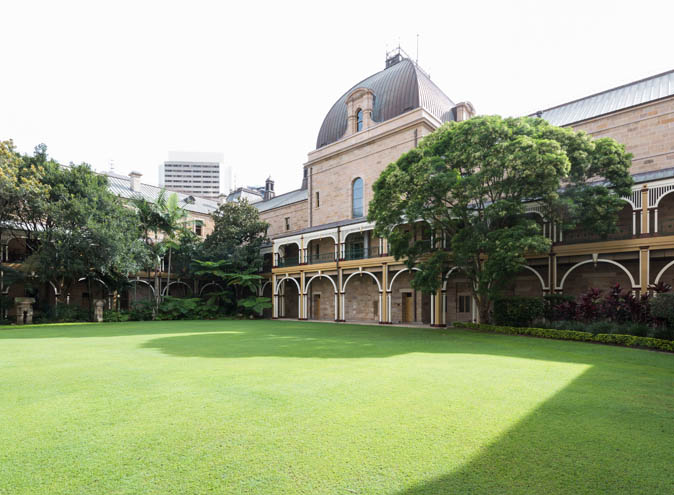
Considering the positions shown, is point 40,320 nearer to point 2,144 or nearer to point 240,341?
point 2,144

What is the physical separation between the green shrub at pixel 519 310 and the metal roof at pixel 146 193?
28.0m

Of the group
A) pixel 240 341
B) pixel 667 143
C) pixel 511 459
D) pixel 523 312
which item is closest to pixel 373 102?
pixel 667 143

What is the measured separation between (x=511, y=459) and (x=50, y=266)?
25.8 m

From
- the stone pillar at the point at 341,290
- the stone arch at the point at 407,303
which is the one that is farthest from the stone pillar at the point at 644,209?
the stone pillar at the point at 341,290

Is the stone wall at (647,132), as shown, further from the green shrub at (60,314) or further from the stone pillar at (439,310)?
the green shrub at (60,314)

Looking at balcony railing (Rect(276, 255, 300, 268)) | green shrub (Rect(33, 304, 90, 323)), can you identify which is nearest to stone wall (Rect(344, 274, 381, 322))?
balcony railing (Rect(276, 255, 300, 268))

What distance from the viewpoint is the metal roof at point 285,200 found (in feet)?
123

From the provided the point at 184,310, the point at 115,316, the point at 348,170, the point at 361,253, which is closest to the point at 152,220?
the point at 184,310

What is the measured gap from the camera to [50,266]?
21844mm

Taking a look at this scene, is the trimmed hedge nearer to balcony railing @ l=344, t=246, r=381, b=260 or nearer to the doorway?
balcony railing @ l=344, t=246, r=381, b=260

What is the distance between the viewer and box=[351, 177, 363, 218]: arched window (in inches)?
1123

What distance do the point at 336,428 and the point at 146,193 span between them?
41.0 meters

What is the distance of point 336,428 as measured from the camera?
4090 mm

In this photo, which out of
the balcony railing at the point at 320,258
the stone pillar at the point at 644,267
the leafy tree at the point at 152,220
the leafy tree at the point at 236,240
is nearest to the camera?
the stone pillar at the point at 644,267
